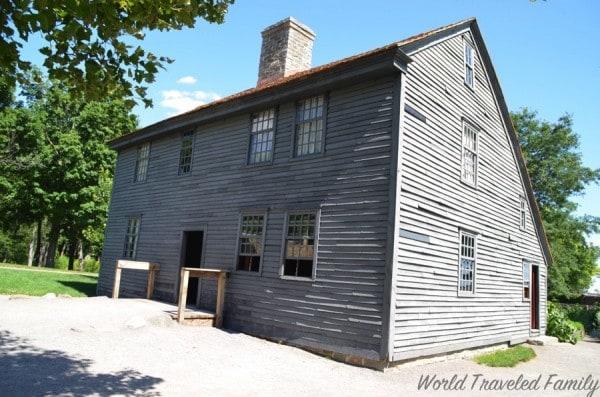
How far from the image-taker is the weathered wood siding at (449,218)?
397 inches

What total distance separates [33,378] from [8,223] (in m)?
36.7

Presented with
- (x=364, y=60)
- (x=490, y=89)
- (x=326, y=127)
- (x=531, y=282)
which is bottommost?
(x=531, y=282)

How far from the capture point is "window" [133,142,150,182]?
17712 mm

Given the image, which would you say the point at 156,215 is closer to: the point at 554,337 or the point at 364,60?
the point at 364,60

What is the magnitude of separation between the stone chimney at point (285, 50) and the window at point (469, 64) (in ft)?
19.1

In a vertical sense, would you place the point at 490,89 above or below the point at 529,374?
above

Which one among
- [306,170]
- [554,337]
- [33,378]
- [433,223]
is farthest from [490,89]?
[33,378]

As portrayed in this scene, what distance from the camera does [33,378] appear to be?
6.69 meters

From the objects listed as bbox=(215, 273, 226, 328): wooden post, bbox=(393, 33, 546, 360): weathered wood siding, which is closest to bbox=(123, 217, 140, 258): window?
bbox=(215, 273, 226, 328): wooden post

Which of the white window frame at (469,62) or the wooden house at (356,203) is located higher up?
the white window frame at (469,62)

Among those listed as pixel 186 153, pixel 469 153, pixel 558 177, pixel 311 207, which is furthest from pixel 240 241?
pixel 558 177

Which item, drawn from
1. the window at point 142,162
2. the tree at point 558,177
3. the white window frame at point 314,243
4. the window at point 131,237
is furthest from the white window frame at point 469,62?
the tree at point 558,177

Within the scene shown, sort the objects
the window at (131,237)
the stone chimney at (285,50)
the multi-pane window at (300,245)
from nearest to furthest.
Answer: the multi-pane window at (300,245) → the stone chimney at (285,50) → the window at (131,237)

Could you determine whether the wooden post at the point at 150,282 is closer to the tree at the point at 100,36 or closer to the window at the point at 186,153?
the window at the point at 186,153
